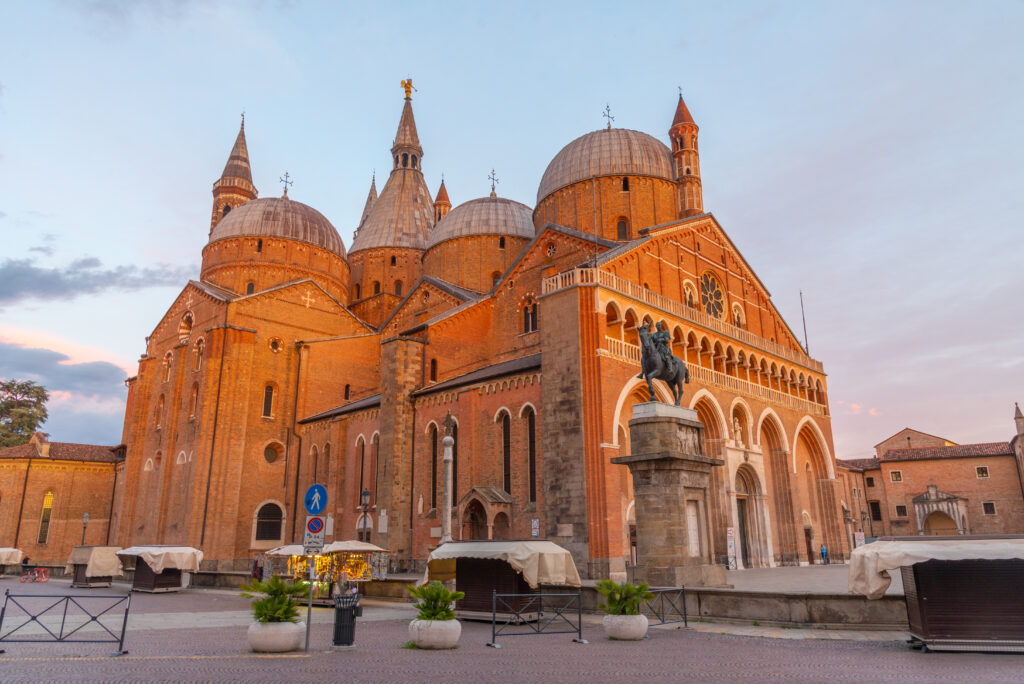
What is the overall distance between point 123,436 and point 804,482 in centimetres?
4609

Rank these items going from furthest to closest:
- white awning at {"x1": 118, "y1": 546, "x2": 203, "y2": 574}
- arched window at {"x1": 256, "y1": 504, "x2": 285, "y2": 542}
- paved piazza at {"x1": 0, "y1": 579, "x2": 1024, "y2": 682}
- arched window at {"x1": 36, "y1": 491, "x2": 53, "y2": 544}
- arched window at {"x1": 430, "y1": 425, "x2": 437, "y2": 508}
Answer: arched window at {"x1": 36, "y1": 491, "x2": 53, "y2": 544}, arched window at {"x1": 256, "y1": 504, "x2": 285, "y2": 542}, arched window at {"x1": 430, "y1": 425, "x2": 437, "y2": 508}, white awning at {"x1": 118, "y1": 546, "x2": 203, "y2": 574}, paved piazza at {"x1": 0, "y1": 579, "x2": 1024, "y2": 682}

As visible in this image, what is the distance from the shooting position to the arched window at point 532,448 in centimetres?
2564

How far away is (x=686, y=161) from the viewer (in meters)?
37.7

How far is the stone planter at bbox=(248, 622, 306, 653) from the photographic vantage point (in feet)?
33.2

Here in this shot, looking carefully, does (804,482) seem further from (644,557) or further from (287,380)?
(287,380)

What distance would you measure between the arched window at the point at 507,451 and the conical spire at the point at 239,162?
44673 mm

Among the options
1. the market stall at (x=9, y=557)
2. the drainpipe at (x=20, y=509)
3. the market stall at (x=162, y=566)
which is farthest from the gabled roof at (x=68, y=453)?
the market stall at (x=162, y=566)

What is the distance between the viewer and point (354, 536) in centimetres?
3312

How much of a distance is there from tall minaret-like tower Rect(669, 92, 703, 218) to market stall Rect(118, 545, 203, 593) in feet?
92.3

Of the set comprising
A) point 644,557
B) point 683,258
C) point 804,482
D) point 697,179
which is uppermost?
point 697,179

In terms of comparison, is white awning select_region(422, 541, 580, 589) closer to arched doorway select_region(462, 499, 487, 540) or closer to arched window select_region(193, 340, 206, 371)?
arched doorway select_region(462, 499, 487, 540)

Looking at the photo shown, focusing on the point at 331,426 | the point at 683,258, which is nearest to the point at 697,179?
the point at 683,258

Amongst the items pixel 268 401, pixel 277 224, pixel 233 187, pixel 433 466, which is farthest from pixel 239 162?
pixel 433 466

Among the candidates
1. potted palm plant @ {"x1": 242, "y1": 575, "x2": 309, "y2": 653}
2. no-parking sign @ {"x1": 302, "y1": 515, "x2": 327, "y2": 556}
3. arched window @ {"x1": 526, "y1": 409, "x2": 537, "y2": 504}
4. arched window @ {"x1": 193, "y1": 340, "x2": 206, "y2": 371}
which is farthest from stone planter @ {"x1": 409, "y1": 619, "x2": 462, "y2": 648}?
arched window @ {"x1": 193, "y1": 340, "x2": 206, "y2": 371}
